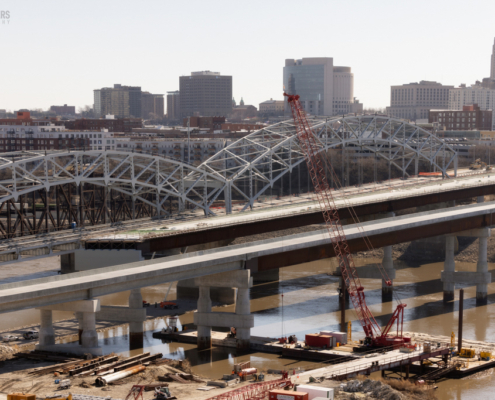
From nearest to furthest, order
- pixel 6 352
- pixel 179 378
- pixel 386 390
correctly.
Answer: pixel 386 390 < pixel 179 378 < pixel 6 352

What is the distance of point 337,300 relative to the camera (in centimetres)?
7844

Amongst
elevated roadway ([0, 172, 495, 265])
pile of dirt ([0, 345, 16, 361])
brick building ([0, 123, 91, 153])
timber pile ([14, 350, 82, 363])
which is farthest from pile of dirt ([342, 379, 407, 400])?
brick building ([0, 123, 91, 153])

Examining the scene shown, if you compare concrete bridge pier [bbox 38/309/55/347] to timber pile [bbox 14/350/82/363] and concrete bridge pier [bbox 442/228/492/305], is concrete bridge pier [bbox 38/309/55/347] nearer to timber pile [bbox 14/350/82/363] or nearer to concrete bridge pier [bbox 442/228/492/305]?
timber pile [bbox 14/350/82/363]

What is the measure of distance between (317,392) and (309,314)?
28.1m

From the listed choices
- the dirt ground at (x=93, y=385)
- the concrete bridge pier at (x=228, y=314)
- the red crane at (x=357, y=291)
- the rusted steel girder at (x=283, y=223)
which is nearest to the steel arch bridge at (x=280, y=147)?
the rusted steel girder at (x=283, y=223)

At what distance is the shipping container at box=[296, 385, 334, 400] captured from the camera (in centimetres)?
4344

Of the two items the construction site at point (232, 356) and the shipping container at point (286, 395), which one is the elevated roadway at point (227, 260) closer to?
the construction site at point (232, 356)

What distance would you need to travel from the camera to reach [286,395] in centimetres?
4281

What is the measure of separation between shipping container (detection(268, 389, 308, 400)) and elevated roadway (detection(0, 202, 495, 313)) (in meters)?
14.5

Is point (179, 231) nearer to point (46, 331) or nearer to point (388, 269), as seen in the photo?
point (388, 269)

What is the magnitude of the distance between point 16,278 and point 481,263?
43588 mm

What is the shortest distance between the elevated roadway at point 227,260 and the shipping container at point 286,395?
14477 millimetres

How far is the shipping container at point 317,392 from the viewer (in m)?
43.4

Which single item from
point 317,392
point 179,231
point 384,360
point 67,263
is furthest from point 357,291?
point 67,263
